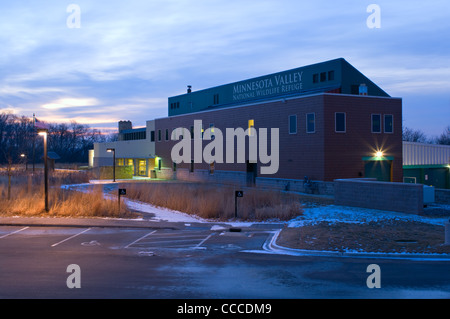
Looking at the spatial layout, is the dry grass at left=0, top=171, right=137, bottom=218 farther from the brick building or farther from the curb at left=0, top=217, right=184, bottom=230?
the brick building

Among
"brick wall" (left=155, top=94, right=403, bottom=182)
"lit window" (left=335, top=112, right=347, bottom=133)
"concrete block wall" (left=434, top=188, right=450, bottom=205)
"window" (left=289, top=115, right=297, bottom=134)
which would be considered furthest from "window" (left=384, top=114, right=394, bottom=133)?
"concrete block wall" (left=434, top=188, right=450, bottom=205)

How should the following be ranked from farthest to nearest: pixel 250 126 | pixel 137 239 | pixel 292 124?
pixel 250 126 < pixel 292 124 < pixel 137 239

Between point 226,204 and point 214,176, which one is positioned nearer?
point 226,204

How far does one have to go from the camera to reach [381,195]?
21.4 m

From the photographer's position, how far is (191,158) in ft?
154

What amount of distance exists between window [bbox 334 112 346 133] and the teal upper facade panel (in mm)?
7356

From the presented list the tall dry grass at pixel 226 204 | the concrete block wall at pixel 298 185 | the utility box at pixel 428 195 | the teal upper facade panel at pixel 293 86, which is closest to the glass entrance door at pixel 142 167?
the teal upper facade panel at pixel 293 86

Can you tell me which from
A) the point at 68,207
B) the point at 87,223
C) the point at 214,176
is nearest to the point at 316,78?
the point at 214,176

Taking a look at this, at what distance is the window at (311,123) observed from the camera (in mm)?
31409

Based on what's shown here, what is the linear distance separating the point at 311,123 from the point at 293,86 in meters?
11.9

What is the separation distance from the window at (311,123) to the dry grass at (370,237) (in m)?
15.6

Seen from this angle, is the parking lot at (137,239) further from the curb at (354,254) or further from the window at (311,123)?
the window at (311,123)

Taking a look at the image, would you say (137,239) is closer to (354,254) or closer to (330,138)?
(354,254)
